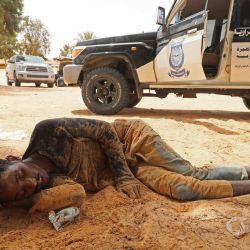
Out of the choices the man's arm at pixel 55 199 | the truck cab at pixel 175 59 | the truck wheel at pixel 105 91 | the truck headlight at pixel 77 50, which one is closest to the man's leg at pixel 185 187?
the man's arm at pixel 55 199

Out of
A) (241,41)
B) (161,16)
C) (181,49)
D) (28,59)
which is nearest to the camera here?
(241,41)

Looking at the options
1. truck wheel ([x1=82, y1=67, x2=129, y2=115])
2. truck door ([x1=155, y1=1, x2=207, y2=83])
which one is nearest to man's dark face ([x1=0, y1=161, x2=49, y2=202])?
truck door ([x1=155, y1=1, x2=207, y2=83])

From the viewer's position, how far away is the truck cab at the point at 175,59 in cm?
631

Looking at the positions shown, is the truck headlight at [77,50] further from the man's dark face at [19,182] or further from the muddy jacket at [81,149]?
the man's dark face at [19,182]

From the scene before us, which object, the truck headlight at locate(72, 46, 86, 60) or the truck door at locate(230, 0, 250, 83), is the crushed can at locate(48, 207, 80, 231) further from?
the truck headlight at locate(72, 46, 86, 60)

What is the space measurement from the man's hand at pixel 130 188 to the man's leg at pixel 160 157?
254 millimetres

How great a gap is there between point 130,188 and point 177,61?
441 cm

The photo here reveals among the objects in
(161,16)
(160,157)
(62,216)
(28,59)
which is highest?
(161,16)

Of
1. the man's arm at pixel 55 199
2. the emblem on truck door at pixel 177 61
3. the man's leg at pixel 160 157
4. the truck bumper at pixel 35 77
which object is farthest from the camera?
the truck bumper at pixel 35 77

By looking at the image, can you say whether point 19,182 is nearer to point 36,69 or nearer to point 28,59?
point 36,69

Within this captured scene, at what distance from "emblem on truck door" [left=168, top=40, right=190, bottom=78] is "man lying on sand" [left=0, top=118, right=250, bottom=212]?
3.77m

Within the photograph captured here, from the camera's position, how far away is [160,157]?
119 inches

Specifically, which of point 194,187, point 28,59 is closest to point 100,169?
point 194,187

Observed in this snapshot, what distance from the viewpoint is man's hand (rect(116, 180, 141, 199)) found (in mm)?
2799
